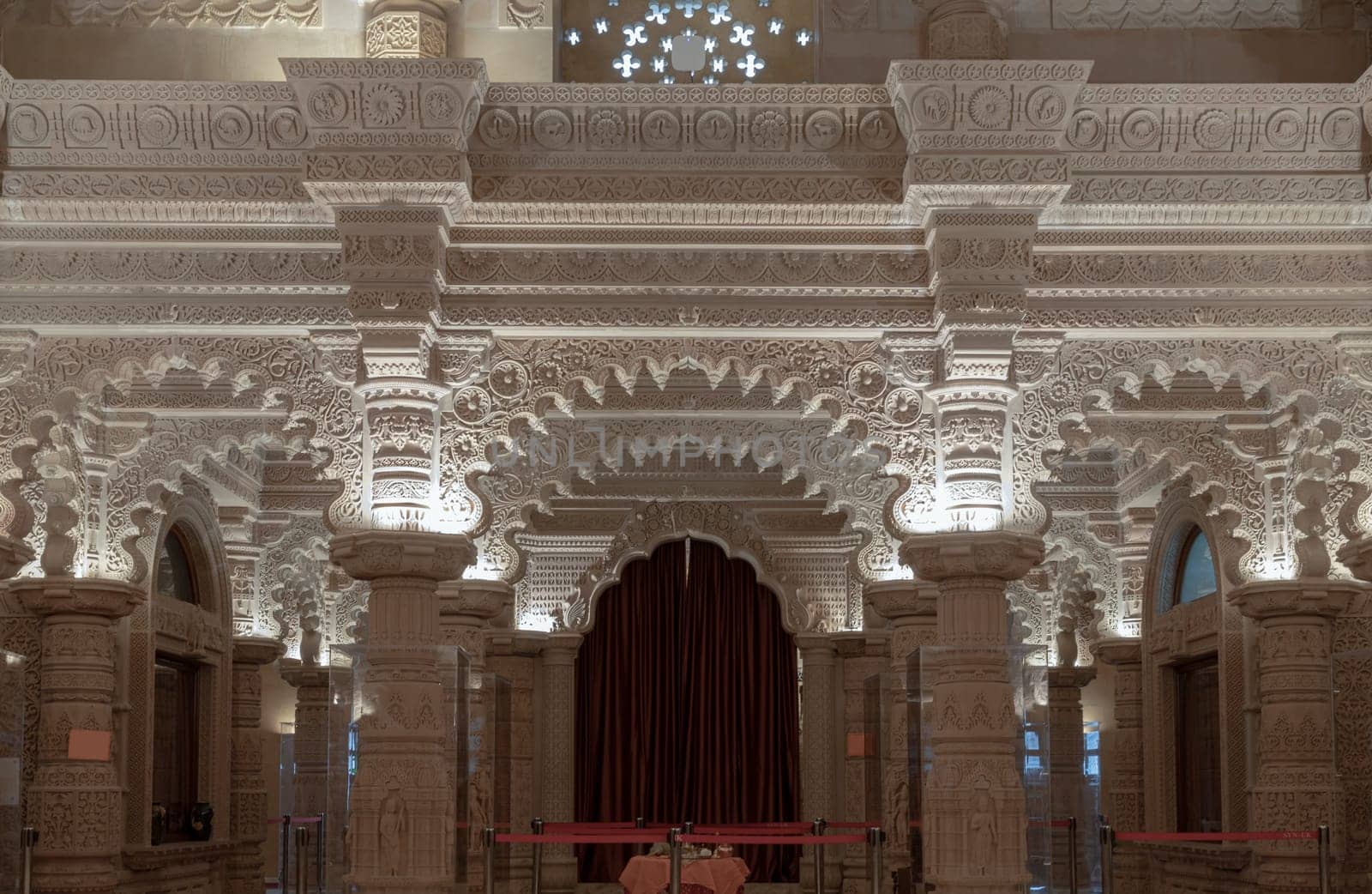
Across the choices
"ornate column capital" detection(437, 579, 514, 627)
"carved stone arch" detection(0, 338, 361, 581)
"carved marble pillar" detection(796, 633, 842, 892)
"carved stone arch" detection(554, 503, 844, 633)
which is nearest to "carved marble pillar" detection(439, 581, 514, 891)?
"ornate column capital" detection(437, 579, 514, 627)

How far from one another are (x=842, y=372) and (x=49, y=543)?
465cm

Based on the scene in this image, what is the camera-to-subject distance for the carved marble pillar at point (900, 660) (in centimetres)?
1070

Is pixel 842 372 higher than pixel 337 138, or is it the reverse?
pixel 337 138

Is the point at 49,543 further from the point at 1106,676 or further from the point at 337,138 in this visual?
the point at 1106,676

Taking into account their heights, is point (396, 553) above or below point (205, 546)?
below

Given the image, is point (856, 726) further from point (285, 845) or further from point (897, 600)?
point (285, 845)

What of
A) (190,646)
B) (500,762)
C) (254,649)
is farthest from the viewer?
(254,649)

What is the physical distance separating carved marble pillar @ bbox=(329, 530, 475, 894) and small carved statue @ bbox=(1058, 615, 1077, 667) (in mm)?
8623

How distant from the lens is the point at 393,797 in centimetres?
805

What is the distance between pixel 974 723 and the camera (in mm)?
8109

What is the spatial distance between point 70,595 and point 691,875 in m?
4.11

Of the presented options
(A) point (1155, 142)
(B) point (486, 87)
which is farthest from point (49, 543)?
(A) point (1155, 142)

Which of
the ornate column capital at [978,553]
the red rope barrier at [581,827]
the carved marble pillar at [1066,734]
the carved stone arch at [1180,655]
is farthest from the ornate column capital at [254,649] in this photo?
the ornate column capital at [978,553]

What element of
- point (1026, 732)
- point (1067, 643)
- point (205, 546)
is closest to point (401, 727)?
point (1026, 732)
